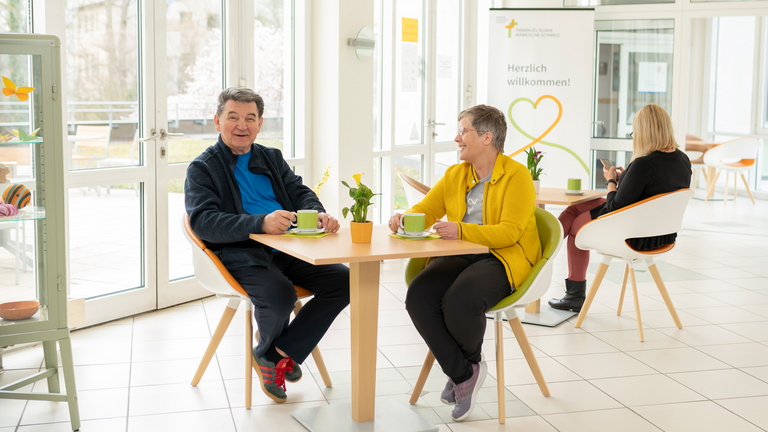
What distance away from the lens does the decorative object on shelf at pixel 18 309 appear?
2580 mm

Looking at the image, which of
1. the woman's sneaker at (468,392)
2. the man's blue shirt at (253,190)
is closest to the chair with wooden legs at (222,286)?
the man's blue shirt at (253,190)

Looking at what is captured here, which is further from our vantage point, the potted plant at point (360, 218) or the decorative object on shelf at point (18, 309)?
the decorative object on shelf at point (18, 309)

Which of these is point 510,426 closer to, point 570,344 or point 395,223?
point 395,223

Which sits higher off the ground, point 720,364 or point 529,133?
point 529,133

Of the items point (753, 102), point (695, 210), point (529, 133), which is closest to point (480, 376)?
point (529, 133)

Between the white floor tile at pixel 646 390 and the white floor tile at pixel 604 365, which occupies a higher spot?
the white floor tile at pixel 604 365

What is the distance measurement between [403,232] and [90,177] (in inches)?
79.3

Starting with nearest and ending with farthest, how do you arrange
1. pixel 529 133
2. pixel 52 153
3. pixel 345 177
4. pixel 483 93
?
pixel 52 153 < pixel 345 177 < pixel 529 133 < pixel 483 93

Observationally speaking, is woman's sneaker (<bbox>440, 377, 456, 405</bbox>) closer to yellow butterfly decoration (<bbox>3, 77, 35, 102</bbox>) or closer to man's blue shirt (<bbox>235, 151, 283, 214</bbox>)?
man's blue shirt (<bbox>235, 151, 283, 214</bbox>)

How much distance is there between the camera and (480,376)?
105 inches

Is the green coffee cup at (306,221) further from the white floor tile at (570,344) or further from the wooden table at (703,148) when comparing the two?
the wooden table at (703,148)

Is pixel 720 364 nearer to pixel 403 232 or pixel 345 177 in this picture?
pixel 403 232

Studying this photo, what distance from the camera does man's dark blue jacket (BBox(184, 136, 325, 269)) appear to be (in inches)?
105

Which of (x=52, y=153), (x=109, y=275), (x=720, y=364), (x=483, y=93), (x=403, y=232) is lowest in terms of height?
(x=720, y=364)
